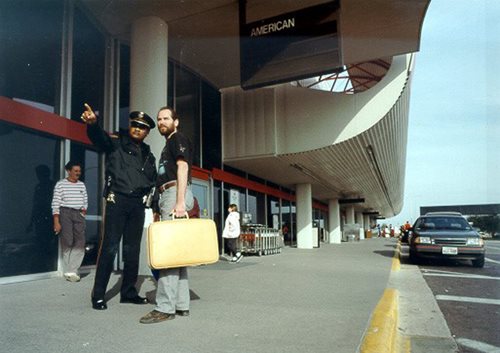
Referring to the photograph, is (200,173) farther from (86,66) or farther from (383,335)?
(383,335)

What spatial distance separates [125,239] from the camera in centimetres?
352

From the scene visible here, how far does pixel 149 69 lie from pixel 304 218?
1184 centimetres

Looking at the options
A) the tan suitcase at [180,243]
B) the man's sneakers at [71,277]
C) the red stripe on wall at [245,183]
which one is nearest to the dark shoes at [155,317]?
the tan suitcase at [180,243]

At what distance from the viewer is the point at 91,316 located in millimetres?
3066

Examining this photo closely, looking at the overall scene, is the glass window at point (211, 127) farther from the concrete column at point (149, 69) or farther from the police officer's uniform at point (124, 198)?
the police officer's uniform at point (124, 198)

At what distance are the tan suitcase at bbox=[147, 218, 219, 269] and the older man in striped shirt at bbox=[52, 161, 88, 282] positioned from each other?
3.10 m

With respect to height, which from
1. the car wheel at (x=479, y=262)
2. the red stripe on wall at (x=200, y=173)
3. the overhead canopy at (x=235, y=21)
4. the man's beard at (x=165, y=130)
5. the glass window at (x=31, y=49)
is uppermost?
the overhead canopy at (x=235, y=21)

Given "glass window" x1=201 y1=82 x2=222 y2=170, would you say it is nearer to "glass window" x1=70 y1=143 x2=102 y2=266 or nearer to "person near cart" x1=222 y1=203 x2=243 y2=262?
"person near cart" x1=222 y1=203 x2=243 y2=262

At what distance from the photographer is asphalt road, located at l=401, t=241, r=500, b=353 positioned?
3080mm

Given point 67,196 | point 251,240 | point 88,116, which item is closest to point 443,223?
point 251,240

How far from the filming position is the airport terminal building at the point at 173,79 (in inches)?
219

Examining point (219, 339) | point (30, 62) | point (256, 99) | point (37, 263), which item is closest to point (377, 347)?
point (219, 339)

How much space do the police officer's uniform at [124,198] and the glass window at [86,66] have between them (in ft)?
11.7

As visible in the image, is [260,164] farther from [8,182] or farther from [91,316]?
[91,316]
